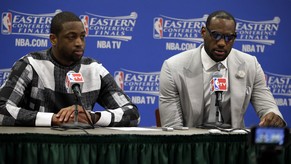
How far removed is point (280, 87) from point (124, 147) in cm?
343

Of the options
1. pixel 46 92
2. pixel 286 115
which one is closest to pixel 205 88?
pixel 46 92

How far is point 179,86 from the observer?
4223 mm

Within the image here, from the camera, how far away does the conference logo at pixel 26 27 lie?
5758 millimetres

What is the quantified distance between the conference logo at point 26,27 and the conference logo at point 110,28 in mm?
397

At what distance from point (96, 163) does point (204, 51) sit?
1612 mm

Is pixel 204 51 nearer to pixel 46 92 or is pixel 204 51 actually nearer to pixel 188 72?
pixel 188 72

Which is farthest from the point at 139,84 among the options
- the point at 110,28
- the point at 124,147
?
the point at 124,147

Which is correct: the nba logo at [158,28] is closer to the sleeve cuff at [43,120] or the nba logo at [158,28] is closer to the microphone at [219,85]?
the microphone at [219,85]

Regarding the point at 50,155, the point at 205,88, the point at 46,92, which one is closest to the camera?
the point at 50,155

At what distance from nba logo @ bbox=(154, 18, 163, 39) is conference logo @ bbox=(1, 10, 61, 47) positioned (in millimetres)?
1051

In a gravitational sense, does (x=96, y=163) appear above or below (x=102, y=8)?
below

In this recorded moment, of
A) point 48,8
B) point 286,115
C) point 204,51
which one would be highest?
point 48,8

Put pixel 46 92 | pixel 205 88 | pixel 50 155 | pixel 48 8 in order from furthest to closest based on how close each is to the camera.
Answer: pixel 48 8
pixel 205 88
pixel 46 92
pixel 50 155

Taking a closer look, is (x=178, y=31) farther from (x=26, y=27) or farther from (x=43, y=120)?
(x=43, y=120)
